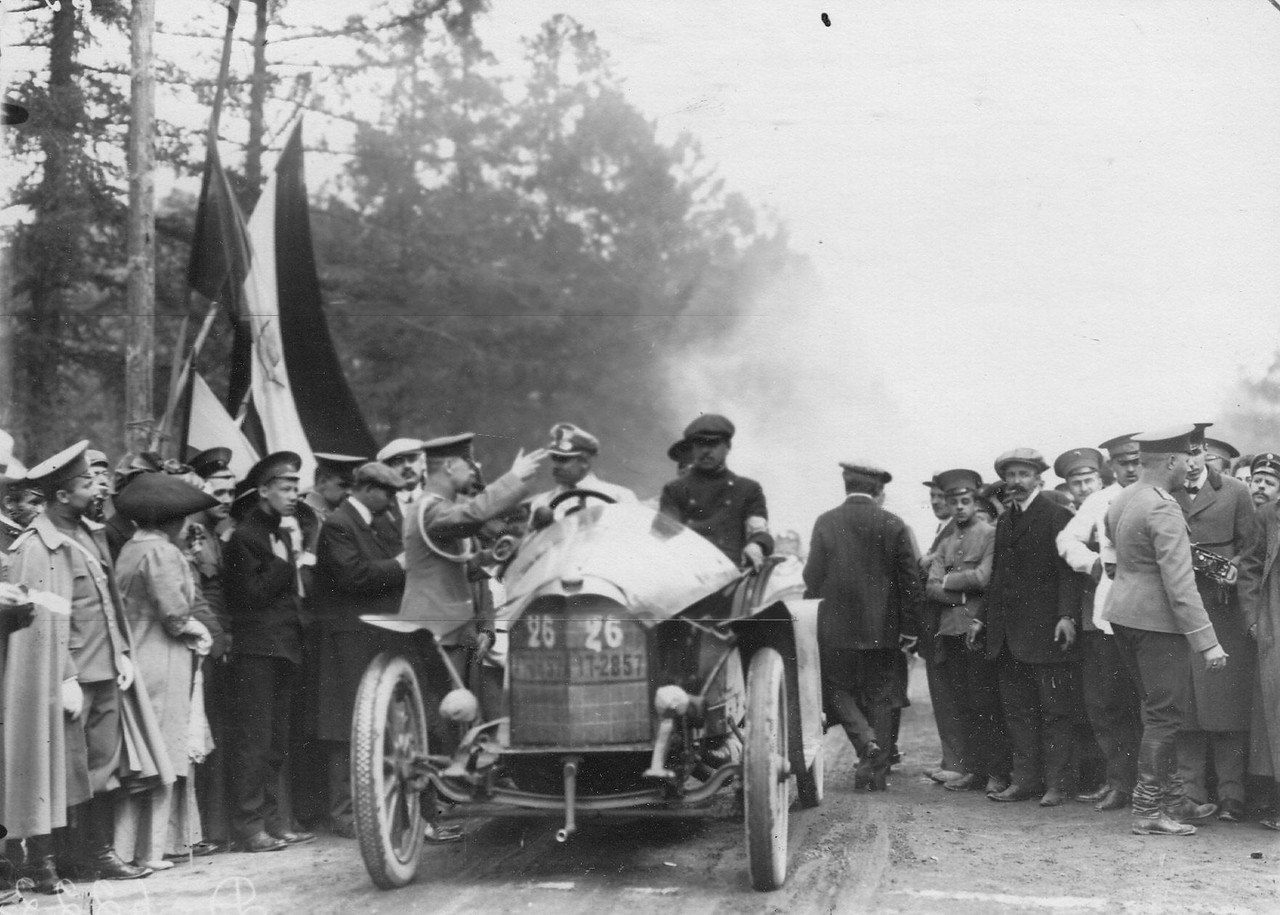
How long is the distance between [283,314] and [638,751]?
14.0ft

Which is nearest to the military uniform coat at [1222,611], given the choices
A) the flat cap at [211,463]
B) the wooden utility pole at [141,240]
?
the flat cap at [211,463]

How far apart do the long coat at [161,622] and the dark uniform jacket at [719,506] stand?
244 centimetres

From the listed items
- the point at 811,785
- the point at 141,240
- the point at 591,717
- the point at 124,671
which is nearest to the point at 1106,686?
the point at 811,785

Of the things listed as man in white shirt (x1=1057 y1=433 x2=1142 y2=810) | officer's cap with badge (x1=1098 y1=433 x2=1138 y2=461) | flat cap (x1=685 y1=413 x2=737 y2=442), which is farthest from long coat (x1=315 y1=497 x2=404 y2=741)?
officer's cap with badge (x1=1098 y1=433 x2=1138 y2=461)

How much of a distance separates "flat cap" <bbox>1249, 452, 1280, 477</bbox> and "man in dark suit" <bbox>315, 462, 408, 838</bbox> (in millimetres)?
4615

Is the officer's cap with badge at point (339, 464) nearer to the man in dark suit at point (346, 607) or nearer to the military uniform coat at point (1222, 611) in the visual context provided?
the man in dark suit at point (346, 607)

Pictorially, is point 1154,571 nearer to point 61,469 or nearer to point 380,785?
point 380,785

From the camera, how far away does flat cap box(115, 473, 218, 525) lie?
585 cm

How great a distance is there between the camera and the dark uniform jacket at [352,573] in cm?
633

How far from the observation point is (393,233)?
7.79 metres

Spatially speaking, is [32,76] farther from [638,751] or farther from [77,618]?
[638,751]

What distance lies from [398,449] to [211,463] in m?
1.05

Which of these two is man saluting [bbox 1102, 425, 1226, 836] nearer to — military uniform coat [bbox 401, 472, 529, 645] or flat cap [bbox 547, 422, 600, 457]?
flat cap [bbox 547, 422, 600, 457]

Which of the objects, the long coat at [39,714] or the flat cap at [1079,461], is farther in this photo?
the flat cap at [1079,461]
